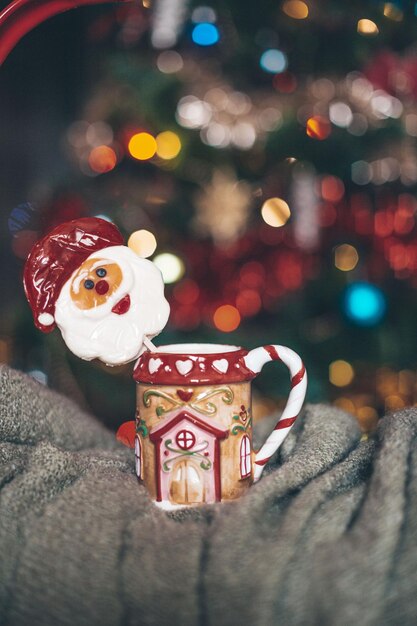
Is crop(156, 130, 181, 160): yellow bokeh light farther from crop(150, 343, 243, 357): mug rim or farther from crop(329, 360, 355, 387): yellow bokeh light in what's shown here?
crop(150, 343, 243, 357): mug rim

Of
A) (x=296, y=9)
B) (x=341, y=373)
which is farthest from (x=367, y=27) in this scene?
(x=341, y=373)

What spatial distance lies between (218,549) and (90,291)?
266mm

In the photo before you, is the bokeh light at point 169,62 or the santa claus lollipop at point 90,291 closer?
the santa claus lollipop at point 90,291

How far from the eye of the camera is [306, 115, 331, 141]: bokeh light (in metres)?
1.55

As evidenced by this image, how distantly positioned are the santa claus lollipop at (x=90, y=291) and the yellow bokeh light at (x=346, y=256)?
107 cm

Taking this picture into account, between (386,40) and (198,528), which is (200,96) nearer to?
(386,40)

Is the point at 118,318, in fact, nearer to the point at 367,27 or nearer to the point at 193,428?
the point at 193,428

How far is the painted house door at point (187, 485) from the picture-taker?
24.1 inches

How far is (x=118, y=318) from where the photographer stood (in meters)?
0.65

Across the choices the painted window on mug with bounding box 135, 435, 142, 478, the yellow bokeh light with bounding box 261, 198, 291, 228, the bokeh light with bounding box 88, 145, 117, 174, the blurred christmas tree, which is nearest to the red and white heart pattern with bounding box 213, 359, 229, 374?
the painted window on mug with bounding box 135, 435, 142, 478

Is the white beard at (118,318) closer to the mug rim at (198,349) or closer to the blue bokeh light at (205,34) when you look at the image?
the mug rim at (198,349)

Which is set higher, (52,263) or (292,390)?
(52,263)

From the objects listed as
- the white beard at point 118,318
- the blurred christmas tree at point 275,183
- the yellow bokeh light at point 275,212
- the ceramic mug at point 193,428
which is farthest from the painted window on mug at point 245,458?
the yellow bokeh light at point 275,212

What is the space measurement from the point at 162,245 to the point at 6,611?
4.08 feet
